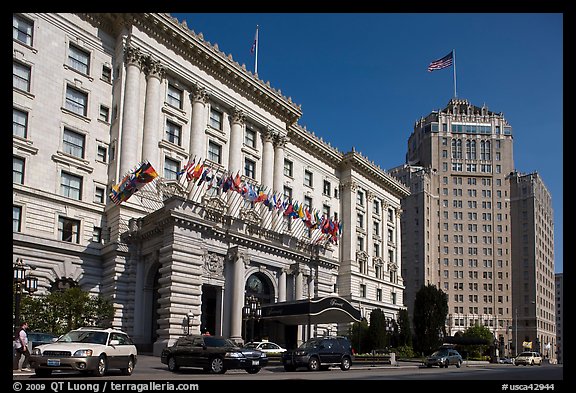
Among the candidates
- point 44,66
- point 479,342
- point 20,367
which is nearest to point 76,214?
point 44,66

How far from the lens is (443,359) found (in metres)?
43.5

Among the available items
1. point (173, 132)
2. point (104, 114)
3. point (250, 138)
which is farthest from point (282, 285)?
point (104, 114)

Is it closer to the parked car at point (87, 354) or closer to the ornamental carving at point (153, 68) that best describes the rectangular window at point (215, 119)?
the ornamental carving at point (153, 68)

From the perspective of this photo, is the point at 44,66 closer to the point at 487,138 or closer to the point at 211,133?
the point at 211,133

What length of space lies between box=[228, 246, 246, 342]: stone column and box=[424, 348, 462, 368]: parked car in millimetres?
13699

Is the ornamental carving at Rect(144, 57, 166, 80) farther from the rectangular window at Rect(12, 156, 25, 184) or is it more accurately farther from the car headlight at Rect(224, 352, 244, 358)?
the car headlight at Rect(224, 352, 244, 358)

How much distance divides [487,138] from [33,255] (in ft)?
425

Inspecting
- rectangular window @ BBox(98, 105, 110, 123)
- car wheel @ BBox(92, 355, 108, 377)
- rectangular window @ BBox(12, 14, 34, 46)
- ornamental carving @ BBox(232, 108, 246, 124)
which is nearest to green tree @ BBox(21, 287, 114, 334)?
rectangular window @ BBox(98, 105, 110, 123)

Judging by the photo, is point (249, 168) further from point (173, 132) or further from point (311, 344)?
point (311, 344)

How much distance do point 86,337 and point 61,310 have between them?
14.8 meters

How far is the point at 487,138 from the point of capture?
14962 centimetres

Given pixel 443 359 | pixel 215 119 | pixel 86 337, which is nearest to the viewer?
pixel 86 337

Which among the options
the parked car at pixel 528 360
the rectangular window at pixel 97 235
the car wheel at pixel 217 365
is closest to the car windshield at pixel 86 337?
the car wheel at pixel 217 365
